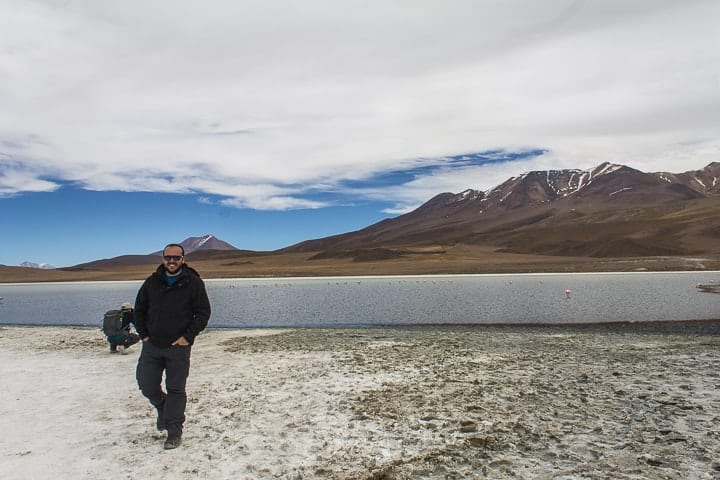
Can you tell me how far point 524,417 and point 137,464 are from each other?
539 centimetres

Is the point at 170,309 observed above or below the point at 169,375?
above

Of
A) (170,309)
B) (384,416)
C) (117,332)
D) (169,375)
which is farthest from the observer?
(117,332)

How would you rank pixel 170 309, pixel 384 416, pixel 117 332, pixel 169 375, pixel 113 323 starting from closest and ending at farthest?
1. pixel 170 309
2. pixel 169 375
3. pixel 384 416
4. pixel 117 332
5. pixel 113 323

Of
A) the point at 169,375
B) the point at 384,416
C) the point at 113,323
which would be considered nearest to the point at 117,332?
the point at 113,323

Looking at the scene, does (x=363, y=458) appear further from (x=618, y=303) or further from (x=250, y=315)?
(x=618, y=303)

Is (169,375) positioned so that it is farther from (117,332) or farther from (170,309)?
(117,332)

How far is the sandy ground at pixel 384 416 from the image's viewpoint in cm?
605

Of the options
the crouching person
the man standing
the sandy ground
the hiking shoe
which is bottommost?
the sandy ground

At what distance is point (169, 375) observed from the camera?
6910 mm

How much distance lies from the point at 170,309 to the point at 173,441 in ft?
5.70

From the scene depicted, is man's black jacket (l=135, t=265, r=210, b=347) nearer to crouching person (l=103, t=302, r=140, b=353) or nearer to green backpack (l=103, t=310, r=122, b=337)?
crouching person (l=103, t=302, r=140, b=353)

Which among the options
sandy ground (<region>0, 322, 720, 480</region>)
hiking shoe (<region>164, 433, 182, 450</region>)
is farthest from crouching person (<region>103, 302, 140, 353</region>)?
hiking shoe (<region>164, 433, 182, 450</region>)

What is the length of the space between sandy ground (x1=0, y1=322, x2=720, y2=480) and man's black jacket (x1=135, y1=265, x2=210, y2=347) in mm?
1502

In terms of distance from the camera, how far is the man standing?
6.79 meters
